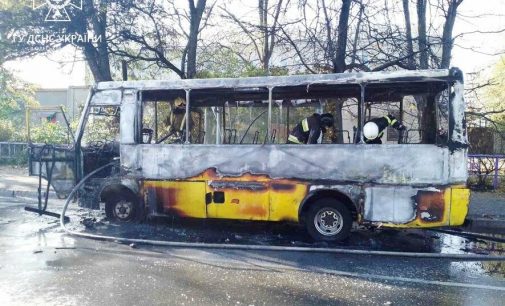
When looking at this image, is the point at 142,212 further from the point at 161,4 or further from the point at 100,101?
the point at 161,4

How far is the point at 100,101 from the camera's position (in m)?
8.09

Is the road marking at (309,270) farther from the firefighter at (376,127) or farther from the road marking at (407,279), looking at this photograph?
the firefighter at (376,127)

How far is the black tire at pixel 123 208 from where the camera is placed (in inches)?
315

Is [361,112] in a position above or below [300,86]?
below

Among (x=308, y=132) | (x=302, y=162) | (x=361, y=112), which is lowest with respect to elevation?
(x=302, y=162)

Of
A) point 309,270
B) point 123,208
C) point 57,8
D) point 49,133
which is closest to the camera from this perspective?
point 309,270

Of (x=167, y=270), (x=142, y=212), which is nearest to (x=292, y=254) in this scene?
(x=167, y=270)

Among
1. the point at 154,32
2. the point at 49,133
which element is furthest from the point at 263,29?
the point at 49,133

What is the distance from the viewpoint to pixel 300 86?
7.16 metres

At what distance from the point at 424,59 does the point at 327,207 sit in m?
7.16

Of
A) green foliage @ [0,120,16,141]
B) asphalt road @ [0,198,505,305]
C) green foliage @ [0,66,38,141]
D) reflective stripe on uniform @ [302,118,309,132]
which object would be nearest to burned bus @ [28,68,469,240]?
reflective stripe on uniform @ [302,118,309,132]

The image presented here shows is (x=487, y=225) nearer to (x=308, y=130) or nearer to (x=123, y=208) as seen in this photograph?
(x=308, y=130)

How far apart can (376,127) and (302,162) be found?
52.0 inches

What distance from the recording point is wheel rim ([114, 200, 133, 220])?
26.4 feet
